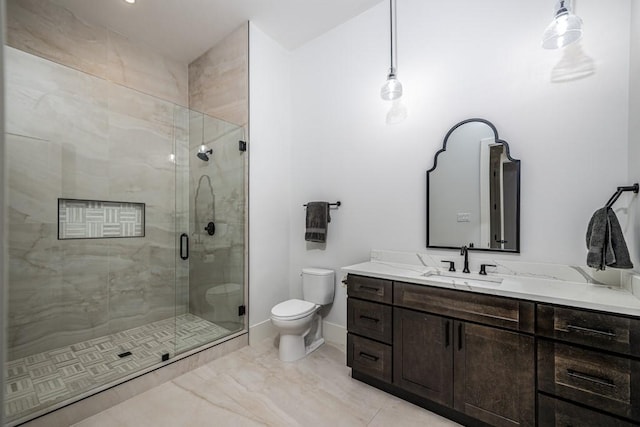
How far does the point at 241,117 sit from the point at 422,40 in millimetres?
1756

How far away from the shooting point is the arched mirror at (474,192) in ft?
6.21

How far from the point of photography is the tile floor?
5.45 feet

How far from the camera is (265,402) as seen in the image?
1.83m

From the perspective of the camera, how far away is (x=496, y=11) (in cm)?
194

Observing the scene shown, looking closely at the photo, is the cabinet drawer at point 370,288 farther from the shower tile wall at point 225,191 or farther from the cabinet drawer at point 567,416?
the shower tile wall at point 225,191

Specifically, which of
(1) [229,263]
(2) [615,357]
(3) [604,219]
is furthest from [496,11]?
(1) [229,263]

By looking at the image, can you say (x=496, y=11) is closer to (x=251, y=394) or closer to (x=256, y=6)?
(x=256, y=6)

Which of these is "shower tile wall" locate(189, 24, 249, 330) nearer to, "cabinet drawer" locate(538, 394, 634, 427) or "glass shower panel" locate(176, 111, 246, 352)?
"glass shower panel" locate(176, 111, 246, 352)

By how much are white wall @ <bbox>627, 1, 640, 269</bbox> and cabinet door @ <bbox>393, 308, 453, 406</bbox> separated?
3.46ft

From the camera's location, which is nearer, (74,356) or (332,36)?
(74,356)

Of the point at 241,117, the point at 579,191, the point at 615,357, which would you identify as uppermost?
the point at 241,117

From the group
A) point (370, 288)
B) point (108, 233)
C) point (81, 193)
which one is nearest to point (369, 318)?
point (370, 288)

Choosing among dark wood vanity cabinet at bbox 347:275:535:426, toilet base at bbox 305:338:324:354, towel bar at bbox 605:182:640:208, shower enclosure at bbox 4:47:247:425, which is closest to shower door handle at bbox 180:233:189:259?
shower enclosure at bbox 4:47:247:425

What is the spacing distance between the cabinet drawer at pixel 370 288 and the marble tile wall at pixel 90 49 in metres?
3.06
